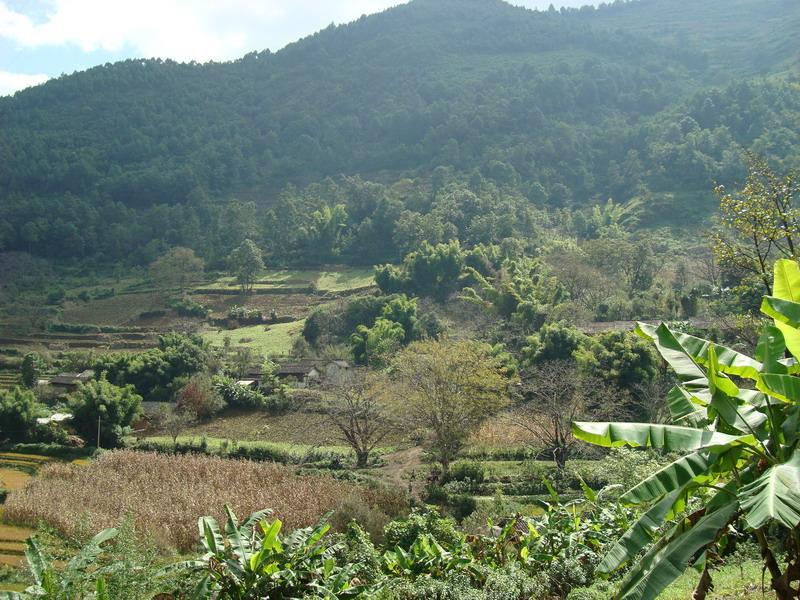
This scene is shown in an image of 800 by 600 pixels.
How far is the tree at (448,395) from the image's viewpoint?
→ 20.3 meters

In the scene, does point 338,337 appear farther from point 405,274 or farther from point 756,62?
point 756,62

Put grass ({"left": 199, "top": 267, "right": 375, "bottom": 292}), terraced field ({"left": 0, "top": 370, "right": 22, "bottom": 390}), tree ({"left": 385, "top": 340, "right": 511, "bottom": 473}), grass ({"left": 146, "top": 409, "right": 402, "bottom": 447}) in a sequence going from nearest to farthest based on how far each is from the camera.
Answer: tree ({"left": 385, "top": 340, "right": 511, "bottom": 473})
grass ({"left": 146, "top": 409, "right": 402, "bottom": 447})
terraced field ({"left": 0, "top": 370, "right": 22, "bottom": 390})
grass ({"left": 199, "top": 267, "right": 375, "bottom": 292})

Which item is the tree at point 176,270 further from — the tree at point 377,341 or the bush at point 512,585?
the bush at point 512,585

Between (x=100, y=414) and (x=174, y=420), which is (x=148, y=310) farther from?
(x=174, y=420)

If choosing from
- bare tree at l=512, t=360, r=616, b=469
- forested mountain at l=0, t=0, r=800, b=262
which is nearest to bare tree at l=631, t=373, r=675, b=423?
bare tree at l=512, t=360, r=616, b=469

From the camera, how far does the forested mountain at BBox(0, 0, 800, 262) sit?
63.7m

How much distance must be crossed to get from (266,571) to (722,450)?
4419 millimetres

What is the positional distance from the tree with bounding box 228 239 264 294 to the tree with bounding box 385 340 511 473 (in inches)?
1205

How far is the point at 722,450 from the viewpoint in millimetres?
4824

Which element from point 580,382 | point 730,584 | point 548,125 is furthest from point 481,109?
point 730,584

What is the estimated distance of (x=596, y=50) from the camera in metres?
110

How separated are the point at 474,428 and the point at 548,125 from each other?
6793cm

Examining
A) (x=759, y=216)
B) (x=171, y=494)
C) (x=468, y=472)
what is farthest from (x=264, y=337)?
(x=759, y=216)

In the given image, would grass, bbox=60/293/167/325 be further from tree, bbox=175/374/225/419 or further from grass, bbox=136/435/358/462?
grass, bbox=136/435/358/462
